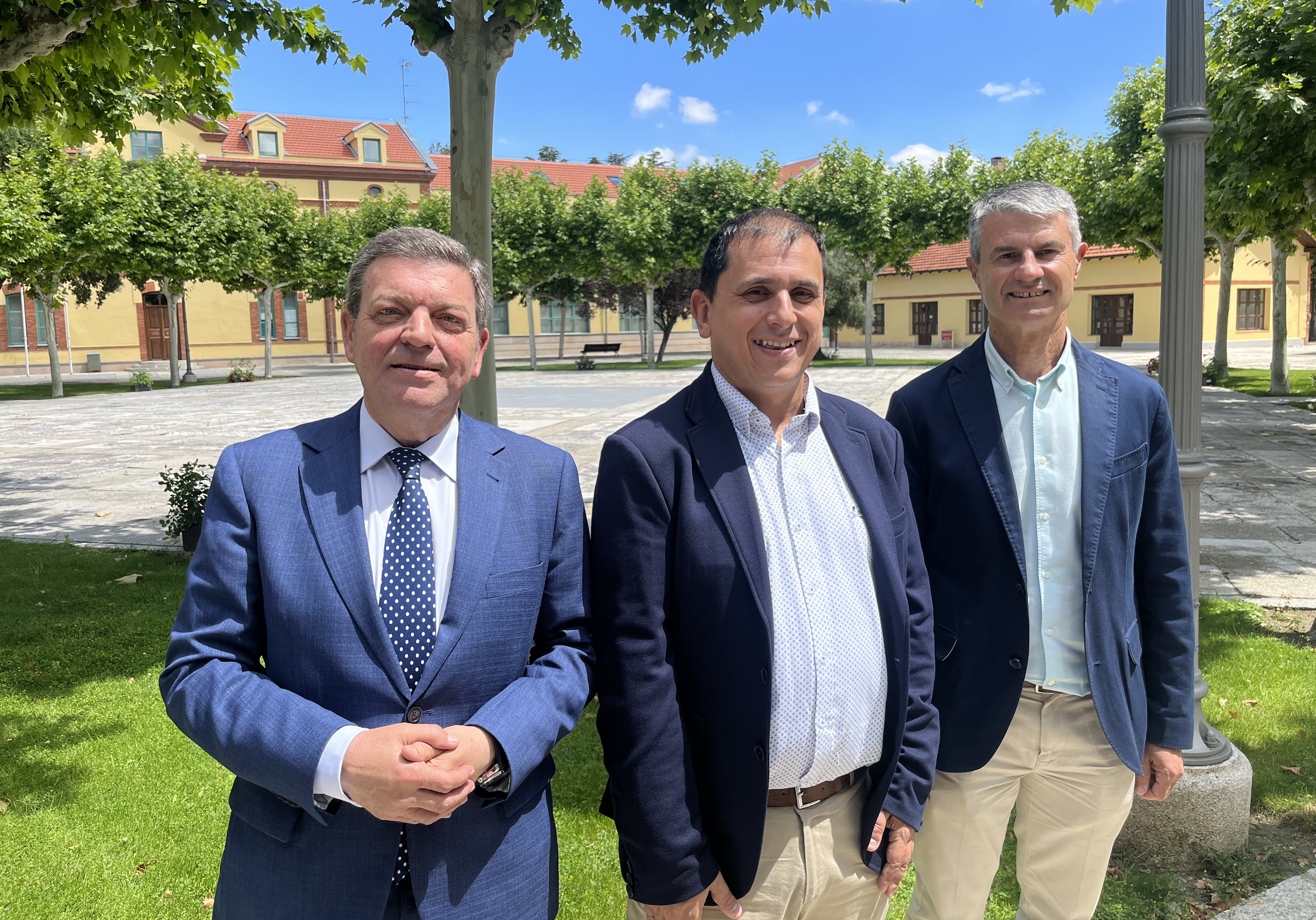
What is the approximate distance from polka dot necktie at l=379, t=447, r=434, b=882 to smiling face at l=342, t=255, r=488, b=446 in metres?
0.12

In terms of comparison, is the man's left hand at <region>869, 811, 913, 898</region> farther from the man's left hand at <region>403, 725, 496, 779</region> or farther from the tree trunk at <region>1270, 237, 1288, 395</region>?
the tree trunk at <region>1270, 237, 1288, 395</region>

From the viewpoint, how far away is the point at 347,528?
68.8 inches

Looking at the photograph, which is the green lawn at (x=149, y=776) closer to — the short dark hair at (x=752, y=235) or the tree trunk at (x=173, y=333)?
the short dark hair at (x=752, y=235)

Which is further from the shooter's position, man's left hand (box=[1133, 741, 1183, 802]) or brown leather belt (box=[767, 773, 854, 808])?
man's left hand (box=[1133, 741, 1183, 802])

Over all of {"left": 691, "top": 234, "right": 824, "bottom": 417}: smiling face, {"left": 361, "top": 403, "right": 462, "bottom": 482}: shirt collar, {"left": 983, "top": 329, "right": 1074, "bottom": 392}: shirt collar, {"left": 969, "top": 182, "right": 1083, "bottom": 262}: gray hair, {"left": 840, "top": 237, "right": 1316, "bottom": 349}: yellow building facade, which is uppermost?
{"left": 840, "top": 237, "right": 1316, "bottom": 349}: yellow building facade

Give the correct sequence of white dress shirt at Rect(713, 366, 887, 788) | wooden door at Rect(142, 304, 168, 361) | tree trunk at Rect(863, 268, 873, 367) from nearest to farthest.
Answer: white dress shirt at Rect(713, 366, 887, 788) → tree trunk at Rect(863, 268, 873, 367) → wooden door at Rect(142, 304, 168, 361)

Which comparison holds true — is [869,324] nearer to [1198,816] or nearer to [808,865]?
[1198,816]

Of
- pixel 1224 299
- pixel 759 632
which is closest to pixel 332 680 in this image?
pixel 759 632

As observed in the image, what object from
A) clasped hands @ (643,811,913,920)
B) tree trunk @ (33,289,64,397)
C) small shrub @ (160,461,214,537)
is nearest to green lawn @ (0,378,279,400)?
tree trunk @ (33,289,64,397)

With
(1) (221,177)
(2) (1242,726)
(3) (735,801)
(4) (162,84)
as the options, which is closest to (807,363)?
(3) (735,801)

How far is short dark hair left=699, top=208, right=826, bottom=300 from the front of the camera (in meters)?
1.93

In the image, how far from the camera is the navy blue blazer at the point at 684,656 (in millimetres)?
1803

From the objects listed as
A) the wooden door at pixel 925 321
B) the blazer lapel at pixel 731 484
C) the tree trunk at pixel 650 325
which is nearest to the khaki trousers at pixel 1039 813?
the blazer lapel at pixel 731 484

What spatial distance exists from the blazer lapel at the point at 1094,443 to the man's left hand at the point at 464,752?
58.8 inches
